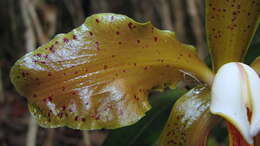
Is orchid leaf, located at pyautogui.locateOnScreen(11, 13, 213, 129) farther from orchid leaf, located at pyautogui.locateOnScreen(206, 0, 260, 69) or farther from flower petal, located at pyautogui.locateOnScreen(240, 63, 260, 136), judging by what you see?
flower petal, located at pyautogui.locateOnScreen(240, 63, 260, 136)

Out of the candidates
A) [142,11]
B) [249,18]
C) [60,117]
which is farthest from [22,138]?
[249,18]

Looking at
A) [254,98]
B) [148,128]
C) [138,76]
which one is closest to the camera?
[254,98]

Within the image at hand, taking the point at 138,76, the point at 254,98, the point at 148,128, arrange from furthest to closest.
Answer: the point at 148,128 < the point at 138,76 < the point at 254,98

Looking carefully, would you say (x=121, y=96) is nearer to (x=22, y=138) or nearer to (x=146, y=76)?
(x=146, y=76)

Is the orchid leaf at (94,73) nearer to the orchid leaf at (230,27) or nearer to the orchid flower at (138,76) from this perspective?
the orchid flower at (138,76)

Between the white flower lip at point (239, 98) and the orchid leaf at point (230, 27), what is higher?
the orchid leaf at point (230, 27)

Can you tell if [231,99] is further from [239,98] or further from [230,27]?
[230,27]

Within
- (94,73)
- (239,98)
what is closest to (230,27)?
(239,98)

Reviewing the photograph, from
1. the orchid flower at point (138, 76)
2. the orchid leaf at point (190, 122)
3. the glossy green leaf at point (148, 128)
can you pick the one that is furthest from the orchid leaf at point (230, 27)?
the glossy green leaf at point (148, 128)
